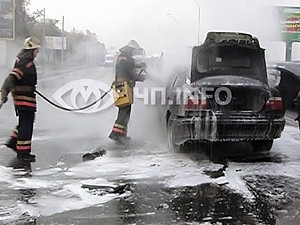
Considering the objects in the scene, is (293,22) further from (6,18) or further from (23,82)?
(23,82)

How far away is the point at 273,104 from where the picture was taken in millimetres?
6766

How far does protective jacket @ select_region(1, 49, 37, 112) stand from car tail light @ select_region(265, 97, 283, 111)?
3.11 meters

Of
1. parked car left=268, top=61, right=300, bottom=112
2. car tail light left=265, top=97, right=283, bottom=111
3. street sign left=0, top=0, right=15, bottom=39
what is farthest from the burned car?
street sign left=0, top=0, right=15, bottom=39

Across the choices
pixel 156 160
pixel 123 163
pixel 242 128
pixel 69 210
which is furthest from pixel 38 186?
pixel 242 128

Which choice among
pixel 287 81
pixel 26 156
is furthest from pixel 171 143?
pixel 287 81

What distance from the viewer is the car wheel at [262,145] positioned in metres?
7.17

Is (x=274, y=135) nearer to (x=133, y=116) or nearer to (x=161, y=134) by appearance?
(x=161, y=134)

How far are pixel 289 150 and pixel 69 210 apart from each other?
4.15 m

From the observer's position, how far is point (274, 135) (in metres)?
6.76

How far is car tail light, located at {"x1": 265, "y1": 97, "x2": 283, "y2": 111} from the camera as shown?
6.74 metres

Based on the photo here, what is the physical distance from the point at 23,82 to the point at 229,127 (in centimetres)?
274

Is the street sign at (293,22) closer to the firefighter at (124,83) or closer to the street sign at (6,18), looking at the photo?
the street sign at (6,18)
